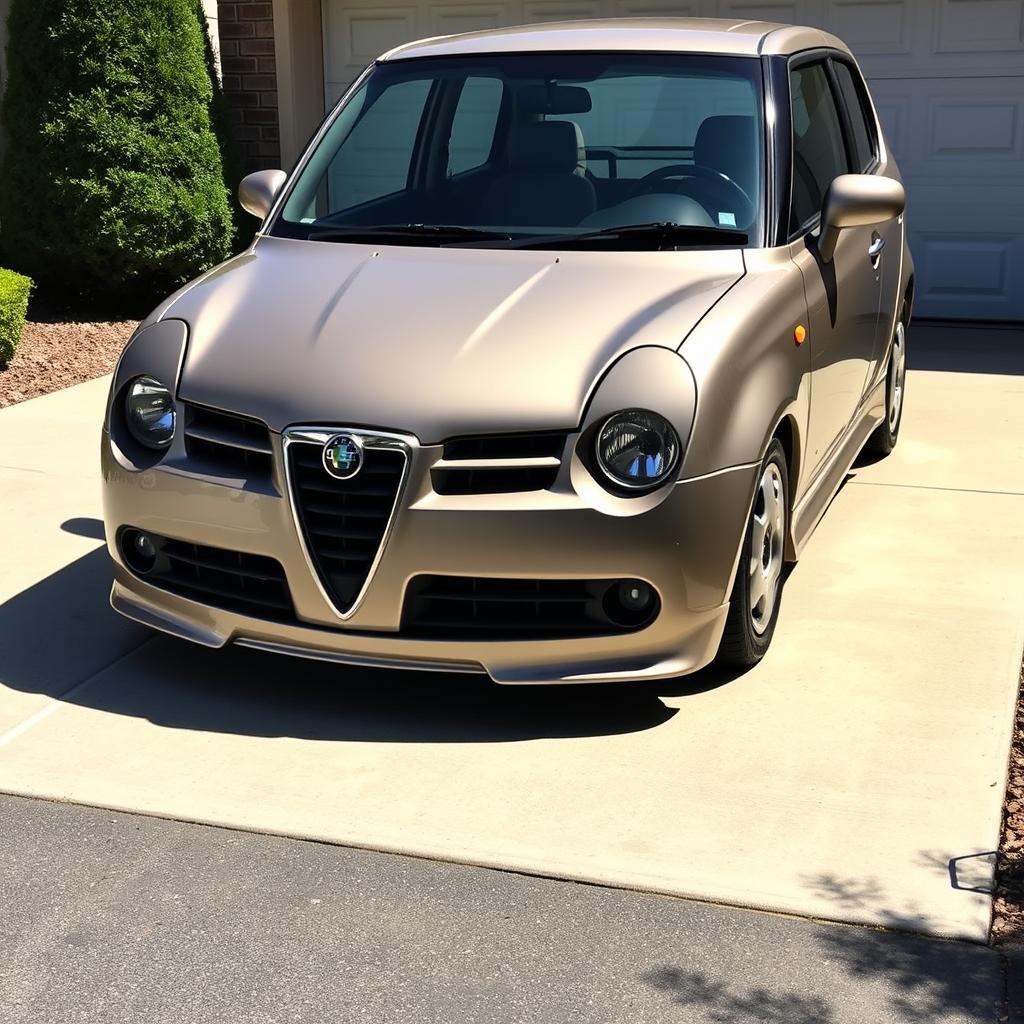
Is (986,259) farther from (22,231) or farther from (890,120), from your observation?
(22,231)

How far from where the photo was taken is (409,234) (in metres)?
5.09

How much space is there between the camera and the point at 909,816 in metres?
3.81

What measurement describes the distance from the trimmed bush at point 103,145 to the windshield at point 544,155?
4.72 meters

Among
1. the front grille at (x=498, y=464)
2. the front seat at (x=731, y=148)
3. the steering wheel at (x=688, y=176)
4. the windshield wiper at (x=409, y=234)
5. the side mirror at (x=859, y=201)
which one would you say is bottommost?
the front grille at (x=498, y=464)

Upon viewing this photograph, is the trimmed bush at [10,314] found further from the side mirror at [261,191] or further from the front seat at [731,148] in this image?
the front seat at [731,148]

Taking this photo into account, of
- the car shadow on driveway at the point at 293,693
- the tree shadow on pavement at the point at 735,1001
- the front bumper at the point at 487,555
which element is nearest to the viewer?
the tree shadow on pavement at the point at 735,1001

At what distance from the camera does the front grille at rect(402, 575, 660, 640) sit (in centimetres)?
417

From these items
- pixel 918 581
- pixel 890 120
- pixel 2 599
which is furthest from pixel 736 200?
pixel 890 120

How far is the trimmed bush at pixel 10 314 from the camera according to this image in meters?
8.80

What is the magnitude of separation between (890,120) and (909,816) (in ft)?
25.0

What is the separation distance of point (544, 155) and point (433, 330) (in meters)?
1.31

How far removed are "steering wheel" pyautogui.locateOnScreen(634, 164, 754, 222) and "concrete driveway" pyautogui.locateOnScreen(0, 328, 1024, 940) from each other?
140 centimetres

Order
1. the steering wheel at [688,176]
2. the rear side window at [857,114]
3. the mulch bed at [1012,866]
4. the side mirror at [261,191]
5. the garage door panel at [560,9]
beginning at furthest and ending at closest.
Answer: the garage door panel at [560,9]
the rear side window at [857,114]
the side mirror at [261,191]
the steering wheel at [688,176]
the mulch bed at [1012,866]

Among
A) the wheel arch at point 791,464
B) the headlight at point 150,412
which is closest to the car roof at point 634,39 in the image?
the wheel arch at point 791,464
